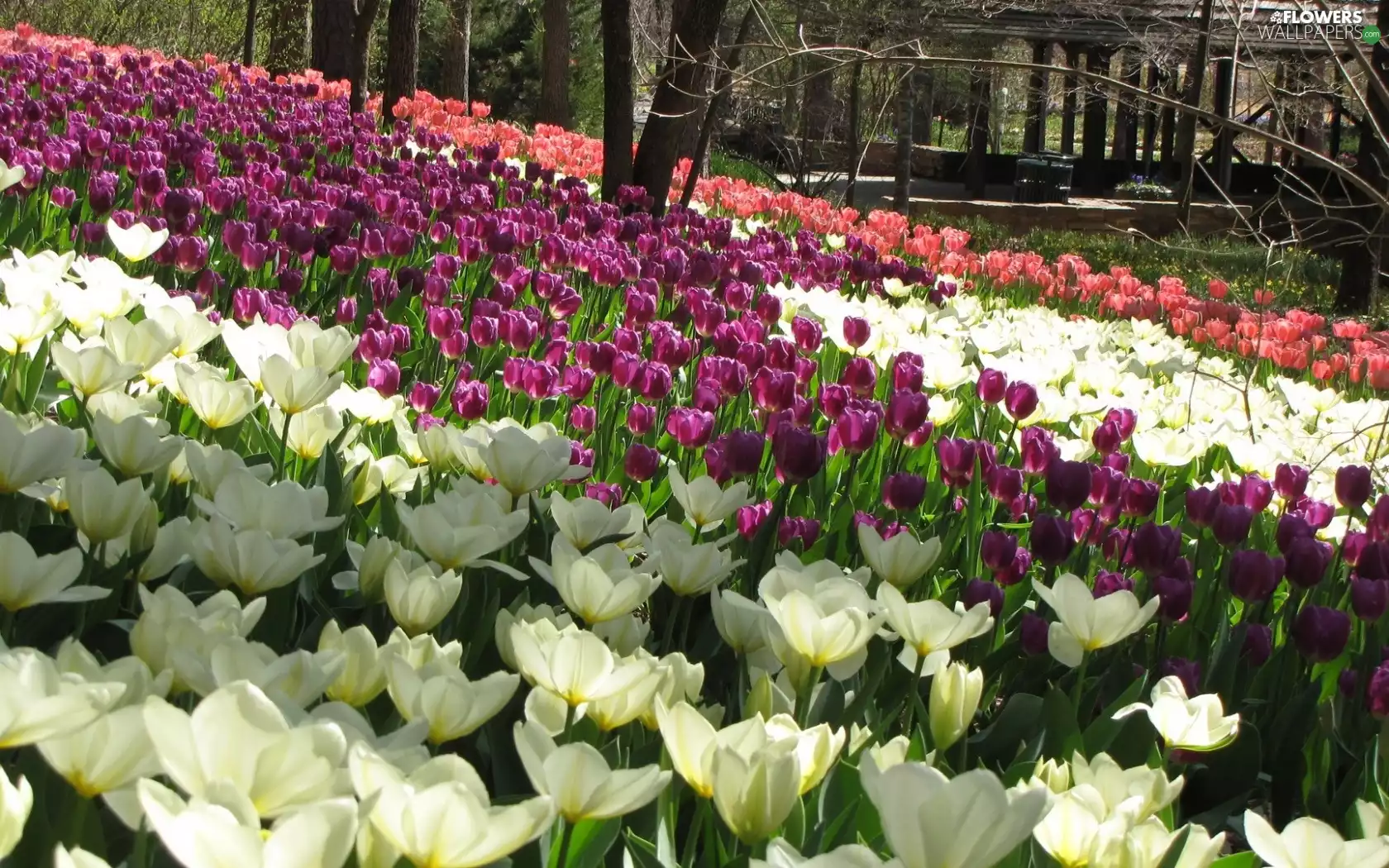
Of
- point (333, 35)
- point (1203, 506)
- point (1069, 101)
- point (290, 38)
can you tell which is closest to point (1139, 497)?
point (1203, 506)

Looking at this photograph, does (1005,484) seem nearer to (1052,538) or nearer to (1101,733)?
(1052,538)

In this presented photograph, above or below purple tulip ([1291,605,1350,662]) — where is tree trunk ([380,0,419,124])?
above

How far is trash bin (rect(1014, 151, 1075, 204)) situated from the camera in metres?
23.0

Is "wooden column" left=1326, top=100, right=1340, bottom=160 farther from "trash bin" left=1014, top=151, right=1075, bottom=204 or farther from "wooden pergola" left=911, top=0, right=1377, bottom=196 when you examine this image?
"trash bin" left=1014, top=151, right=1075, bottom=204

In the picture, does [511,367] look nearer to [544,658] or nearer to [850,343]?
[850,343]

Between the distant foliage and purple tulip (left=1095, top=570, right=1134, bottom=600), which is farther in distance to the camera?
the distant foliage

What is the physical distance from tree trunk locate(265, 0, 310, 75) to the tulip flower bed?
51.6 ft

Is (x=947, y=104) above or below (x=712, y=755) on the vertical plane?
above

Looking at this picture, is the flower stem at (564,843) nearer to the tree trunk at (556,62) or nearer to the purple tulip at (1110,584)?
the purple tulip at (1110,584)

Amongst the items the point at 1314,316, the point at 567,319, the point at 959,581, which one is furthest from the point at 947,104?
the point at 959,581

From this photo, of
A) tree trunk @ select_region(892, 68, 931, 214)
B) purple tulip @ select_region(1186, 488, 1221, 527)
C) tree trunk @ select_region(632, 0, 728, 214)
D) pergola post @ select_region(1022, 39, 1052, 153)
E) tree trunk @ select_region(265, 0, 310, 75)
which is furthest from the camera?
pergola post @ select_region(1022, 39, 1052, 153)

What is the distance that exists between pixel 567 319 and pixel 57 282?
195cm

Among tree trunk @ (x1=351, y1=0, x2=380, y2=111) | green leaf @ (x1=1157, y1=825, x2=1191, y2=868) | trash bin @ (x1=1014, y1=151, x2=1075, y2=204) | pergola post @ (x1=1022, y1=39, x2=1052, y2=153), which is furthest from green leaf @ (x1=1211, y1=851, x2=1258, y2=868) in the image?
pergola post @ (x1=1022, y1=39, x2=1052, y2=153)

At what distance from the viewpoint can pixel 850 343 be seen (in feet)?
12.0
